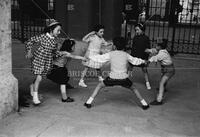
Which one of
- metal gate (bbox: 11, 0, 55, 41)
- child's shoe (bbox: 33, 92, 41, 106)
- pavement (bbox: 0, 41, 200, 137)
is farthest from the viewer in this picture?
metal gate (bbox: 11, 0, 55, 41)

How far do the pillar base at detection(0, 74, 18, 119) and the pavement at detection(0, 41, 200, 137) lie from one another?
132mm

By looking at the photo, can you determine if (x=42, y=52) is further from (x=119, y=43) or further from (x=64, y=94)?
(x=119, y=43)

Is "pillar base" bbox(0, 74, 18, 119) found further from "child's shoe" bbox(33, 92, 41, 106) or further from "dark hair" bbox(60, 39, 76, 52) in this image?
"dark hair" bbox(60, 39, 76, 52)

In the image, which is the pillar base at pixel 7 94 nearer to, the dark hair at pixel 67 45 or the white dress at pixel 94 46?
the dark hair at pixel 67 45

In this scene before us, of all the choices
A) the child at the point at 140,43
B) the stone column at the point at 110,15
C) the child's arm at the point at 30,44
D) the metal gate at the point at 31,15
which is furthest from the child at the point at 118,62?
the metal gate at the point at 31,15

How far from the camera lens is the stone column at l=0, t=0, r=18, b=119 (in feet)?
16.2

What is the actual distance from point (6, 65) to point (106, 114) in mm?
1824

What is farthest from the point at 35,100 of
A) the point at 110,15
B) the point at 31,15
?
the point at 31,15

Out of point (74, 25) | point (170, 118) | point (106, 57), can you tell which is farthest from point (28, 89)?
point (74, 25)

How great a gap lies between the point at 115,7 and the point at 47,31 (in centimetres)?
595

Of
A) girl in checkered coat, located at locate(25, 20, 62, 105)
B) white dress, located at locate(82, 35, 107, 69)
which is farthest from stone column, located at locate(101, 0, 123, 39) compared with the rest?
girl in checkered coat, located at locate(25, 20, 62, 105)

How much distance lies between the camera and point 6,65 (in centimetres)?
512

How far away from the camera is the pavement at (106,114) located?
477cm

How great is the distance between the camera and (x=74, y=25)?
11422 millimetres
